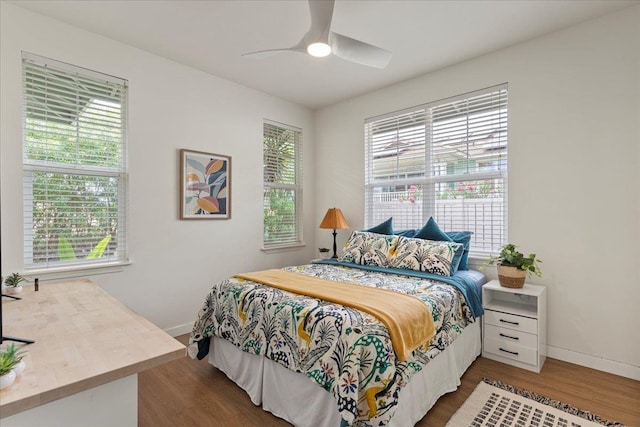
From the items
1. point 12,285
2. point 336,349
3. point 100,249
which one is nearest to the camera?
point 336,349

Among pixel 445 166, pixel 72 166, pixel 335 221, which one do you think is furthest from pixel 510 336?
pixel 72 166

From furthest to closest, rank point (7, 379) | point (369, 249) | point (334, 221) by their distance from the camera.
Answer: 1. point (334, 221)
2. point (369, 249)
3. point (7, 379)

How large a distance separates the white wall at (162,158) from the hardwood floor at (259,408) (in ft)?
2.94

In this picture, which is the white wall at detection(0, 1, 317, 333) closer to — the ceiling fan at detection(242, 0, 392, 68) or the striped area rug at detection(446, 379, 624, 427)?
the ceiling fan at detection(242, 0, 392, 68)

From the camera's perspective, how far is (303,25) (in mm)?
2639

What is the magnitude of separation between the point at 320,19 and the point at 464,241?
7.58ft

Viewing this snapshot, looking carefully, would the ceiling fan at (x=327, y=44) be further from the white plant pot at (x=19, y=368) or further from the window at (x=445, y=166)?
the white plant pot at (x=19, y=368)

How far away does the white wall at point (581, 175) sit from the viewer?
8.00 ft

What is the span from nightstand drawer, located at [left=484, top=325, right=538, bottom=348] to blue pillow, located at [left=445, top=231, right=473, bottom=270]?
0.59 metres

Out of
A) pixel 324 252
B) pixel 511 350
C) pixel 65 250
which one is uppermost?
pixel 65 250

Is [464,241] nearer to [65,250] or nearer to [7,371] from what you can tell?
[7,371]

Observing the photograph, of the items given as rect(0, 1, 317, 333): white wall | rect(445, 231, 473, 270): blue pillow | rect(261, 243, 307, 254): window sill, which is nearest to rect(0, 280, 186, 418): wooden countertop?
rect(0, 1, 317, 333): white wall

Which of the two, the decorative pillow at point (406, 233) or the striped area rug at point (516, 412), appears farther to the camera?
the decorative pillow at point (406, 233)

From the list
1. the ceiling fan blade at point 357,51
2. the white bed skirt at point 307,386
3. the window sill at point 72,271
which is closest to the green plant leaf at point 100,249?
the window sill at point 72,271
